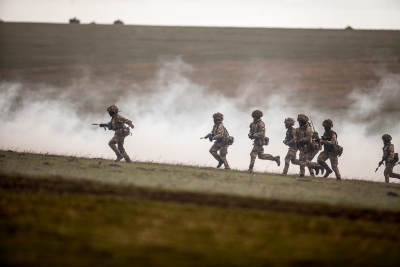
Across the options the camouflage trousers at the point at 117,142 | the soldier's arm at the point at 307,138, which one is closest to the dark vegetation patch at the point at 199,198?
the soldier's arm at the point at 307,138

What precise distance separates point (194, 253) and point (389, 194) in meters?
11.2

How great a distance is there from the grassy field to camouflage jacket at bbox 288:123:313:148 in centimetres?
332

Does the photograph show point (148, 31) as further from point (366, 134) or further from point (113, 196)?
point (113, 196)

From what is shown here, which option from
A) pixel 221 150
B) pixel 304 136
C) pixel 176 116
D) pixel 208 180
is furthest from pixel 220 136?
pixel 176 116

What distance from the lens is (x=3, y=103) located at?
57125 mm

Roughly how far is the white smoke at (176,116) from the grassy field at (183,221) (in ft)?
57.2

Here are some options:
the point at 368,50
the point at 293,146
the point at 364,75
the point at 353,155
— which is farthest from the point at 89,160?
the point at 368,50

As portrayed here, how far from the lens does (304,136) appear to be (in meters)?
27.7

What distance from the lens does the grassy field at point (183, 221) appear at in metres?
13.8

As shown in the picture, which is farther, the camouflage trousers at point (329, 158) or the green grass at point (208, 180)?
the camouflage trousers at point (329, 158)

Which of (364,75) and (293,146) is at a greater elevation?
(364,75)

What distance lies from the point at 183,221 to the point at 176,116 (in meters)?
40.3

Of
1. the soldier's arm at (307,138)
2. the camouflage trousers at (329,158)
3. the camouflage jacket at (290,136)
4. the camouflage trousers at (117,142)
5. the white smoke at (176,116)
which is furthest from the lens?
the white smoke at (176,116)

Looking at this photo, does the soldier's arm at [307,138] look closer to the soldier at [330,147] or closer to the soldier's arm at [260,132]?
the soldier at [330,147]
